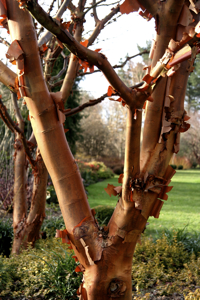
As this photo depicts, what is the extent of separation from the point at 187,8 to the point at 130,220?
102 cm

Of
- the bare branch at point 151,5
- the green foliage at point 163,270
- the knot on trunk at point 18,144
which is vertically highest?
the bare branch at point 151,5

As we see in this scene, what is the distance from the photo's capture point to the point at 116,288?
122 cm

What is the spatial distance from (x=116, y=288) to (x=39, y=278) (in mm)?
1380

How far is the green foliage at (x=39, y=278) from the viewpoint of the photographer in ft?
7.34

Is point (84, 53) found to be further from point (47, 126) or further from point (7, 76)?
point (7, 76)

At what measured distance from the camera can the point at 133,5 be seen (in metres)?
1.14

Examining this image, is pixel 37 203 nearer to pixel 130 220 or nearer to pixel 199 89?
pixel 130 220

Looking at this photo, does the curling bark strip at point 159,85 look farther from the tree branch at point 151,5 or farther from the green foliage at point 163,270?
the green foliage at point 163,270

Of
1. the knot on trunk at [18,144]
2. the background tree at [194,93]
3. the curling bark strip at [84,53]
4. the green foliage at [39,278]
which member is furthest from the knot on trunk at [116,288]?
the background tree at [194,93]

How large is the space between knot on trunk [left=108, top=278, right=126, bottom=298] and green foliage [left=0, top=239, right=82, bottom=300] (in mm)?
1172

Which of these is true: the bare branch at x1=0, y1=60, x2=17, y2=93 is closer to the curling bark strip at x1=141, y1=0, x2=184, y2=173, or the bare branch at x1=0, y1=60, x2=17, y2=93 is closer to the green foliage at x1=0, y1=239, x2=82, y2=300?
the curling bark strip at x1=141, y1=0, x2=184, y2=173

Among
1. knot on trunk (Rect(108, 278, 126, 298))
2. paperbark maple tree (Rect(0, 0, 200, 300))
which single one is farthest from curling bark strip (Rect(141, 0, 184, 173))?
knot on trunk (Rect(108, 278, 126, 298))

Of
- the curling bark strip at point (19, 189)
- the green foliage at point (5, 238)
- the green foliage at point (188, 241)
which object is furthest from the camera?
the green foliage at point (5, 238)

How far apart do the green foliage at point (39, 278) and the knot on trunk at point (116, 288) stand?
1172mm
